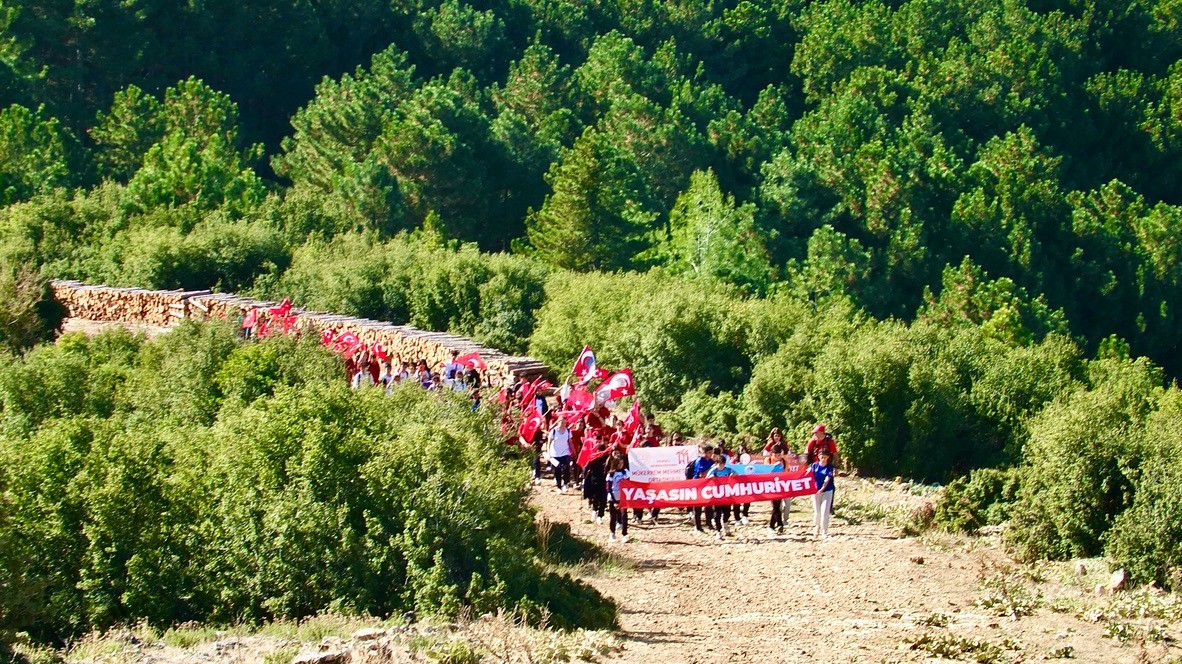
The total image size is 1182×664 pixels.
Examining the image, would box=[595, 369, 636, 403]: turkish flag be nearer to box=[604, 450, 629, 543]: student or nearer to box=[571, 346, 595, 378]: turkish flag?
box=[571, 346, 595, 378]: turkish flag

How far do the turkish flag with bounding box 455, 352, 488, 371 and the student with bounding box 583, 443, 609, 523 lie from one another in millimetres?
6347

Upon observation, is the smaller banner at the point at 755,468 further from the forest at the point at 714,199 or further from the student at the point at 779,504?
the forest at the point at 714,199

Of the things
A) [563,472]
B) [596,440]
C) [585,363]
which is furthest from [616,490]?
[585,363]

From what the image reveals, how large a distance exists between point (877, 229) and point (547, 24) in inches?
1061

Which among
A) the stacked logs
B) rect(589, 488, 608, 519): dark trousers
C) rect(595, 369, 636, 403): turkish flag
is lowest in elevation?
rect(589, 488, 608, 519): dark trousers

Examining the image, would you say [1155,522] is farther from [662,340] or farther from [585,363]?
[662,340]

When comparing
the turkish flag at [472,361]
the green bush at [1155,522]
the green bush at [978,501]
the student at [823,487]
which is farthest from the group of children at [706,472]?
the turkish flag at [472,361]

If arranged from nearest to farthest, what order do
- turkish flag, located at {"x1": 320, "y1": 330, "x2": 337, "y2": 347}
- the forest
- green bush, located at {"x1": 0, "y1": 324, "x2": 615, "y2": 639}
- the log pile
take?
green bush, located at {"x1": 0, "y1": 324, "x2": 615, "y2": 639} → the forest → the log pile → turkish flag, located at {"x1": 320, "y1": 330, "x2": 337, "y2": 347}

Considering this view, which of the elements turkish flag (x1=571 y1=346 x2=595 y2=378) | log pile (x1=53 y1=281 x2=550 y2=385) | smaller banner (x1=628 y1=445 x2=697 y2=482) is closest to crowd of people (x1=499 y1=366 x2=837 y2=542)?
smaller banner (x1=628 y1=445 x2=697 y2=482)

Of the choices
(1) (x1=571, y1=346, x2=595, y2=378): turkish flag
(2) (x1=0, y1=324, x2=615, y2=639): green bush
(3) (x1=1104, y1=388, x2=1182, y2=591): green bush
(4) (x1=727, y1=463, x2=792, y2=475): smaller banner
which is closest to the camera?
(2) (x1=0, y1=324, x2=615, y2=639): green bush

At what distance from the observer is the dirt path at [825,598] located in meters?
14.3

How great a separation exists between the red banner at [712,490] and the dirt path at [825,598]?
0.45 m

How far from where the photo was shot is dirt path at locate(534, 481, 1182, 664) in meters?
14.3

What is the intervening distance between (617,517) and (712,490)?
1.28m
